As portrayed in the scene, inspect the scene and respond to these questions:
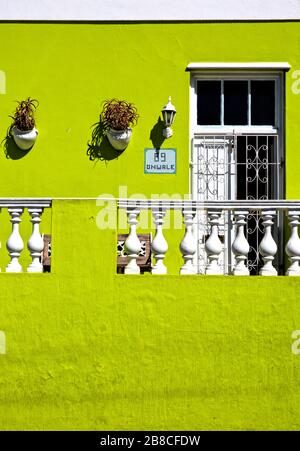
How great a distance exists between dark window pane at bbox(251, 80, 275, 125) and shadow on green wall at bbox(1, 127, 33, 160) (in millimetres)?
2754

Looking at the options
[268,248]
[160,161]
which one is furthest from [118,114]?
[268,248]

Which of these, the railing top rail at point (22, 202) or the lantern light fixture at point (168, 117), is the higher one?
the lantern light fixture at point (168, 117)

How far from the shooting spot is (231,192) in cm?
934

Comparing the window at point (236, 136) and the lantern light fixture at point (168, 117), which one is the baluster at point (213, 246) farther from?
the lantern light fixture at point (168, 117)

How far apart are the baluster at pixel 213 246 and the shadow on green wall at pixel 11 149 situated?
315cm

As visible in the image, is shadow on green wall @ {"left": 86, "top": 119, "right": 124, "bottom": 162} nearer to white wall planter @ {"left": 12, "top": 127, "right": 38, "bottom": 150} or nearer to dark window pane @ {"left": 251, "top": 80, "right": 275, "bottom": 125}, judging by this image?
white wall planter @ {"left": 12, "top": 127, "right": 38, "bottom": 150}

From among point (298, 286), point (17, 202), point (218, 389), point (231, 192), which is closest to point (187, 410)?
point (218, 389)

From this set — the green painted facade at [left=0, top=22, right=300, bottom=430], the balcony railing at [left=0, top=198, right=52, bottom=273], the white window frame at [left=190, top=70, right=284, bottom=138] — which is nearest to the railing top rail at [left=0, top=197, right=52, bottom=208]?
the balcony railing at [left=0, top=198, right=52, bottom=273]

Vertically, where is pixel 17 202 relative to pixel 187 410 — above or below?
above

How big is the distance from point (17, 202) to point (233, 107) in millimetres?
3471

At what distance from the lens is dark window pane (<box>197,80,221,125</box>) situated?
952 cm

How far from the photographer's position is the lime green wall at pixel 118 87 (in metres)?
9.30
